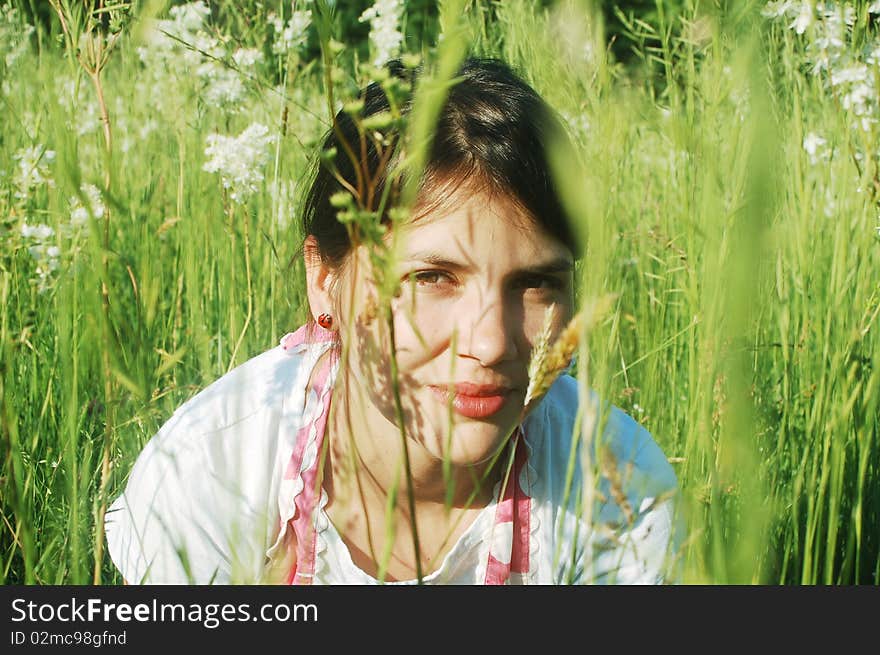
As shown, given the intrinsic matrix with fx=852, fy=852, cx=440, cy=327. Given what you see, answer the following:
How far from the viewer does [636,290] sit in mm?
1919

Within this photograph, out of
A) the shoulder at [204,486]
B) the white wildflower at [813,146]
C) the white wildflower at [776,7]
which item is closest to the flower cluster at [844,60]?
the white wildflower at [776,7]

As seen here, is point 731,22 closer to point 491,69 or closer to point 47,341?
point 491,69

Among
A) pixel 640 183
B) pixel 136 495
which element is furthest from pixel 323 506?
pixel 640 183

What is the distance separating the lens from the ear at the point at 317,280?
1.24 m

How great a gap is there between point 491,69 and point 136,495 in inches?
31.2

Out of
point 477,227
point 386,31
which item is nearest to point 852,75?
point 477,227

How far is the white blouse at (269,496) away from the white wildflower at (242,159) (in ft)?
1.27

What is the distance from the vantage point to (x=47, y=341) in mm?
1347

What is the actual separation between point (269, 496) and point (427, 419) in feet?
1.01

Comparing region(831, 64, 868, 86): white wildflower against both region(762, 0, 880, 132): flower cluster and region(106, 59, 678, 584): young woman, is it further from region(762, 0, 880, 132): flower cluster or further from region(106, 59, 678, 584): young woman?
region(106, 59, 678, 584): young woman

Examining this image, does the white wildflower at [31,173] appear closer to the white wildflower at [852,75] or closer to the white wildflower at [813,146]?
the white wildflower at [852,75]

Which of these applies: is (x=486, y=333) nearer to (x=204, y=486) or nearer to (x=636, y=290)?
(x=204, y=486)

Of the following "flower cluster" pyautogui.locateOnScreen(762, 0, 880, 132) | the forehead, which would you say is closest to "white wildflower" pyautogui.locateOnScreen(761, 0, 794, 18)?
"flower cluster" pyautogui.locateOnScreen(762, 0, 880, 132)

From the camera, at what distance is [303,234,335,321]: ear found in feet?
4.07
